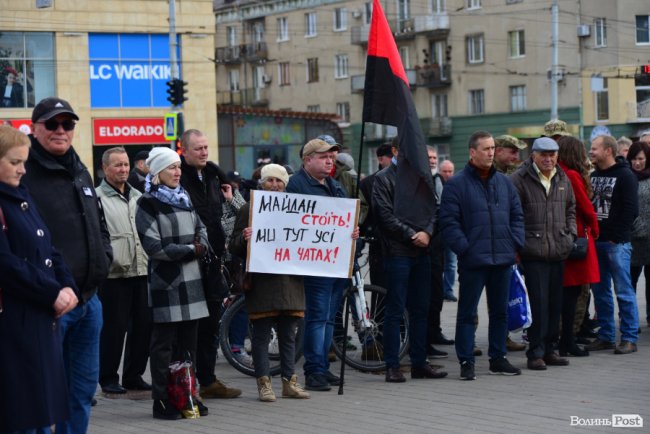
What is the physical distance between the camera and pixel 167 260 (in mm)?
8773

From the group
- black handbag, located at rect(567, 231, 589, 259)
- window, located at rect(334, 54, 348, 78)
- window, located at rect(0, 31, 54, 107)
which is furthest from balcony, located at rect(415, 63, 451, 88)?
black handbag, located at rect(567, 231, 589, 259)

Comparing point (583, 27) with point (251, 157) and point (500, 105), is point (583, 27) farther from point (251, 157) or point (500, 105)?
point (251, 157)

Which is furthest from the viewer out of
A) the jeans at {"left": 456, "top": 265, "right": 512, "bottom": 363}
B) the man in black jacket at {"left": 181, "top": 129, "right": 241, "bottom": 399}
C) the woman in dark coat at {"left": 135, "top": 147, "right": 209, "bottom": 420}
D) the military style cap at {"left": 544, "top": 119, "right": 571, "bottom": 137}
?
the military style cap at {"left": 544, "top": 119, "right": 571, "bottom": 137}

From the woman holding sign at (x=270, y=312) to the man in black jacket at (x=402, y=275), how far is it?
98 centimetres

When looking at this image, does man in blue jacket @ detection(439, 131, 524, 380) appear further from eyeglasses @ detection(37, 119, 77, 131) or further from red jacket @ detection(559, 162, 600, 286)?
eyeglasses @ detection(37, 119, 77, 131)

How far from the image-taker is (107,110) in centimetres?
4372

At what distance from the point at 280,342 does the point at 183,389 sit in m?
1.17

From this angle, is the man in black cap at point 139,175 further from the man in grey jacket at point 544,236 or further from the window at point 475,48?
the window at point 475,48

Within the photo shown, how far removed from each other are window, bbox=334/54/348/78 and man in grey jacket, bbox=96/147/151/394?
63398 millimetres

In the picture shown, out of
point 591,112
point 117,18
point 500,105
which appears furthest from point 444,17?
point 117,18

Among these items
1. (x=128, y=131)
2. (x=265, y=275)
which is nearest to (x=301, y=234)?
(x=265, y=275)

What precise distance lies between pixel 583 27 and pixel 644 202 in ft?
159

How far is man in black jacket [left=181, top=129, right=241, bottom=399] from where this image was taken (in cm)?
974

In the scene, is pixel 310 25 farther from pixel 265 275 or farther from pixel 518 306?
pixel 265 275
